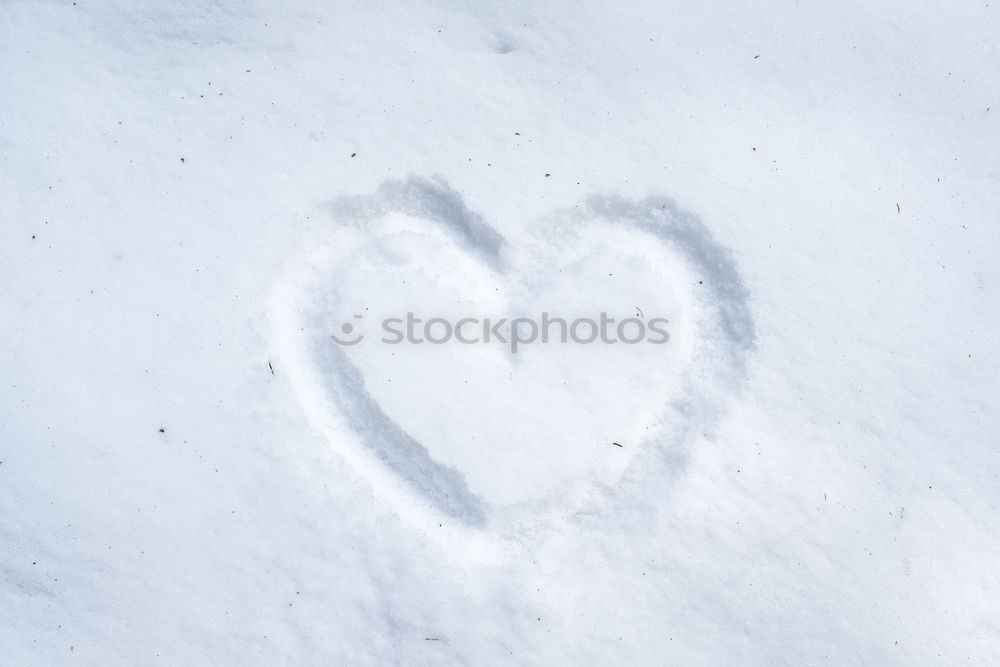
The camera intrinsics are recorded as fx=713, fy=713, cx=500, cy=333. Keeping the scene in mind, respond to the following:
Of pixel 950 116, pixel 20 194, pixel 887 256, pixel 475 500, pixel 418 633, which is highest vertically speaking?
pixel 950 116

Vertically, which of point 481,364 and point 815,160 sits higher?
point 815,160

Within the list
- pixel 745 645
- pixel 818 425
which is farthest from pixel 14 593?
pixel 818 425

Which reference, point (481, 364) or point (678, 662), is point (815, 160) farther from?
point (678, 662)

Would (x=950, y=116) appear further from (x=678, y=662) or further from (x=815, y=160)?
(x=678, y=662)
